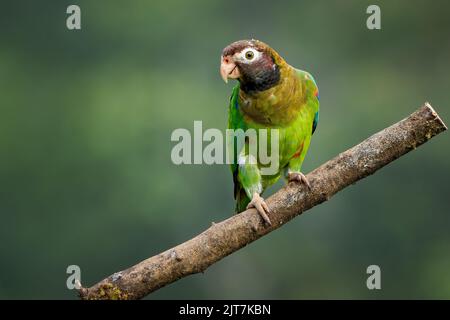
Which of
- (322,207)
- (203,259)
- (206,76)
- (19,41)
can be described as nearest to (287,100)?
(203,259)

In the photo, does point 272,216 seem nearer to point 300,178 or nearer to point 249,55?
point 300,178

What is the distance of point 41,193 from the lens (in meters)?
17.3

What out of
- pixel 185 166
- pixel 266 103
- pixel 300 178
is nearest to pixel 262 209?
pixel 300 178

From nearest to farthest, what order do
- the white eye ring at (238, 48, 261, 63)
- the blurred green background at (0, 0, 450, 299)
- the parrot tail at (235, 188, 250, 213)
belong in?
1. the white eye ring at (238, 48, 261, 63)
2. the parrot tail at (235, 188, 250, 213)
3. the blurred green background at (0, 0, 450, 299)

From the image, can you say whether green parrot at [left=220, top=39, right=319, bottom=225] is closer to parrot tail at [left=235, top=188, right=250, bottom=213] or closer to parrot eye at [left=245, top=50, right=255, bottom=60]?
parrot eye at [left=245, top=50, right=255, bottom=60]

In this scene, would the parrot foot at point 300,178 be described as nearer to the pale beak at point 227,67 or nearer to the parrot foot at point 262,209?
the parrot foot at point 262,209

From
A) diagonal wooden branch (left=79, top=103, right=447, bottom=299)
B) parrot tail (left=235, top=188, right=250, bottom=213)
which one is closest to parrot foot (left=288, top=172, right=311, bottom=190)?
diagonal wooden branch (left=79, top=103, right=447, bottom=299)

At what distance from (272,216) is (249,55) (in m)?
1.11

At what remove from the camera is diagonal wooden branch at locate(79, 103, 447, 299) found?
3.90 metres

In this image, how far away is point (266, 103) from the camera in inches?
189

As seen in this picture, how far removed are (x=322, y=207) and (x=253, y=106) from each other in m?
11.5

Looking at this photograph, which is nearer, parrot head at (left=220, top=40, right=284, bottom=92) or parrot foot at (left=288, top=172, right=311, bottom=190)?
parrot foot at (left=288, top=172, right=311, bottom=190)

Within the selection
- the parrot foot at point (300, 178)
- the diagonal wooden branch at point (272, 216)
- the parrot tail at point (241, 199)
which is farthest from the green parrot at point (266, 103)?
the diagonal wooden branch at point (272, 216)
